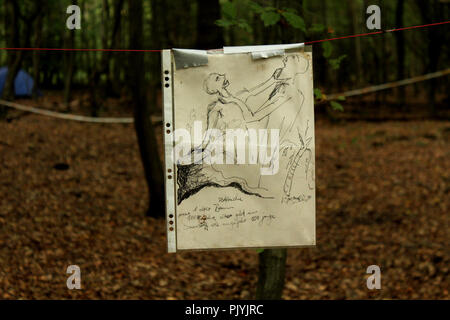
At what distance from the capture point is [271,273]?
5.54 meters

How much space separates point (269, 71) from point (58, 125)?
12.5 m

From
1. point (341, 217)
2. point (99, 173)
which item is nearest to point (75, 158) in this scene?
point (99, 173)

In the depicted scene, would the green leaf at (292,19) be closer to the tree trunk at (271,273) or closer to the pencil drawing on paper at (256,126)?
the pencil drawing on paper at (256,126)

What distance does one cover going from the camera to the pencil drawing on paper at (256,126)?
126 inches

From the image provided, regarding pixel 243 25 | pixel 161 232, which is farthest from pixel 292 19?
pixel 161 232

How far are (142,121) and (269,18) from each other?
17.2 ft

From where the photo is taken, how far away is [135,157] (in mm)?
12859

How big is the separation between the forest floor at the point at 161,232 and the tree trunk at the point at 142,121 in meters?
0.49

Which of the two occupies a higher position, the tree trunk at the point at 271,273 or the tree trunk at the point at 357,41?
the tree trunk at the point at 357,41

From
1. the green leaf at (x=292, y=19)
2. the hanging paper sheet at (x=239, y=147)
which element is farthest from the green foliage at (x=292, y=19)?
the hanging paper sheet at (x=239, y=147)

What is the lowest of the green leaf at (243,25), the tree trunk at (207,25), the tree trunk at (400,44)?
the green leaf at (243,25)

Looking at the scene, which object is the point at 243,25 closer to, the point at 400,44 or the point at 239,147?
the point at 239,147

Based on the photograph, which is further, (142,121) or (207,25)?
(207,25)

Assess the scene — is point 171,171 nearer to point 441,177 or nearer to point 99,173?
point 99,173
